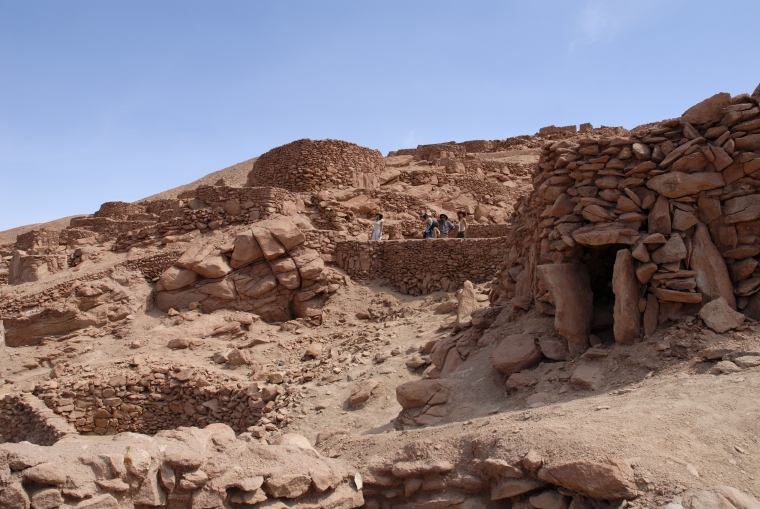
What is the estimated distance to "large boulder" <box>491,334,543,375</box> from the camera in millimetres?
5965

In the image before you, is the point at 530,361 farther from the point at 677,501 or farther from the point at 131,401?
the point at 131,401

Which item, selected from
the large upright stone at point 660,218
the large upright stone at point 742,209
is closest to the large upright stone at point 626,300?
the large upright stone at point 660,218

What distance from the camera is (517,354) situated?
6031 mm

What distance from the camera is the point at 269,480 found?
3.98 m

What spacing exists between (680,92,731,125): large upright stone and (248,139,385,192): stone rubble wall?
13.4 metres

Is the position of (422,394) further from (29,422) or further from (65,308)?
(65,308)

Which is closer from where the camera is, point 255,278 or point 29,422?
point 29,422

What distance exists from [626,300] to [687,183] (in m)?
1.35

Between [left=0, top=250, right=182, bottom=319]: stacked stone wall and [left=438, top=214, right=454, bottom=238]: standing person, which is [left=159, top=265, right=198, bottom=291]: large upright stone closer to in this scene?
[left=0, top=250, right=182, bottom=319]: stacked stone wall

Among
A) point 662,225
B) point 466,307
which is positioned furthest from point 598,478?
point 466,307

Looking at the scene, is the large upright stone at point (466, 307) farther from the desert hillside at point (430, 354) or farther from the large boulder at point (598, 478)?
the large boulder at point (598, 478)

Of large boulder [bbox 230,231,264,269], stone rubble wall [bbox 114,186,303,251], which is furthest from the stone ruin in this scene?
stone rubble wall [bbox 114,186,303,251]

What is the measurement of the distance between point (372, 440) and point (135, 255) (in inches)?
455

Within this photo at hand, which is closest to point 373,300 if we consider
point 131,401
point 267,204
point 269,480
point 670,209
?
point 267,204
